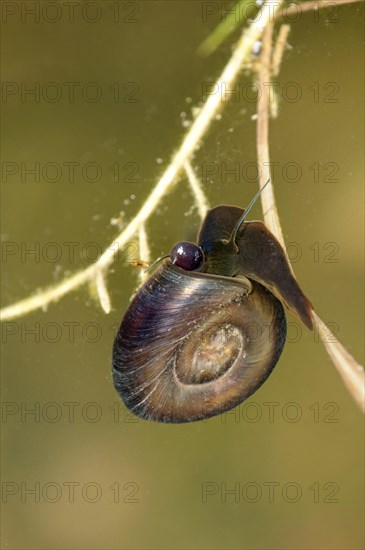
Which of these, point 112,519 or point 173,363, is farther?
point 112,519

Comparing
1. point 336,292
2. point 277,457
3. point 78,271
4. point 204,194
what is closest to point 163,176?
point 204,194

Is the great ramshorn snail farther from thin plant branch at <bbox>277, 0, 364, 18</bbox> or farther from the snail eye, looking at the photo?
thin plant branch at <bbox>277, 0, 364, 18</bbox>

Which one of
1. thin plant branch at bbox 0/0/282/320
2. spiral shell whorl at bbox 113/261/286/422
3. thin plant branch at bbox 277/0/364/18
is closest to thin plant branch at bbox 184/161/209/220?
thin plant branch at bbox 0/0/282/320

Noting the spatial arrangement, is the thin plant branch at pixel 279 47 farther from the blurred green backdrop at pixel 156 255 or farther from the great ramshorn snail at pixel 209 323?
the great ramshorn snail at pixel 209 323

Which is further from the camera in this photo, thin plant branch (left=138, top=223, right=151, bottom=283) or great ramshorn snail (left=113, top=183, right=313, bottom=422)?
thin plant branch (left=138, top=223, right=151, bottom=283)

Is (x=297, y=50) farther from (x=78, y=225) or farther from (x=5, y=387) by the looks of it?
(x=5, y=387)

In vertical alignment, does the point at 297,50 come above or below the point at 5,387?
above
